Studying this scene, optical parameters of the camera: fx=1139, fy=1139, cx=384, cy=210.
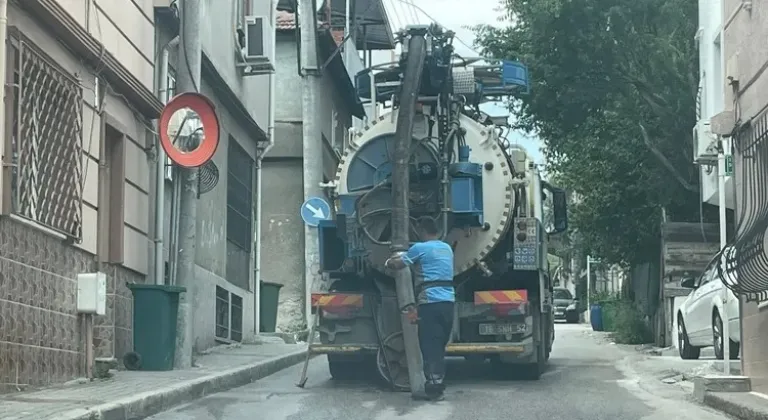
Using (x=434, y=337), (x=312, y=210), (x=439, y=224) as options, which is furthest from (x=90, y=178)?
(x=312, y=210)

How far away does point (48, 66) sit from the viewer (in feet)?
33.1

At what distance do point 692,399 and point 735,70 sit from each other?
340cm

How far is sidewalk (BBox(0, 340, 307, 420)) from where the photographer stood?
315 inches

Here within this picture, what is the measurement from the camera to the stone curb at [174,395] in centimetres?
811

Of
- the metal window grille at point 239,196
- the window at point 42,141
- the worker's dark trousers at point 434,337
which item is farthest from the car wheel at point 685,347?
the window at point 42,141

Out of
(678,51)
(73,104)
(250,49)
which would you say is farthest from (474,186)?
(678,51)

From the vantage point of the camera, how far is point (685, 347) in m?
17.4

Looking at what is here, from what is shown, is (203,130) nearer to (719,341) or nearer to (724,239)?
(724,239)

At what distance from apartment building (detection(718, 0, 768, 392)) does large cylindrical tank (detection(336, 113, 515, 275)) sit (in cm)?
237

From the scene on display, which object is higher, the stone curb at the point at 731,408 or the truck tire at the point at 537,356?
the truck tire at the point at 537,356

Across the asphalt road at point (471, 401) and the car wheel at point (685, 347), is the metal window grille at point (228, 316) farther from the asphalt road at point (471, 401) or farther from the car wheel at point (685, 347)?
the car wheel at point (685, 347)

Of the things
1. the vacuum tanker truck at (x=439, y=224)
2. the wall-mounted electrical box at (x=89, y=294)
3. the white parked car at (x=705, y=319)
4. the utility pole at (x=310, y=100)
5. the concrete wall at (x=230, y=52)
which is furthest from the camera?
the utility pole at (x=310, y=100)

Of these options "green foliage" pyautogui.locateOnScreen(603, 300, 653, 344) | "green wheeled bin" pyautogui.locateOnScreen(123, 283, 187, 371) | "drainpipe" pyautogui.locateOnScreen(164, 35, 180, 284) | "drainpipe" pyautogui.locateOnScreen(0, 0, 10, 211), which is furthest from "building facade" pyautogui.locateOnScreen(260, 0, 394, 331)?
"drainpipe" pyautogui.locateOnScreen(0, 0, 10, 211)

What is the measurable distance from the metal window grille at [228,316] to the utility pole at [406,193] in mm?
6102
